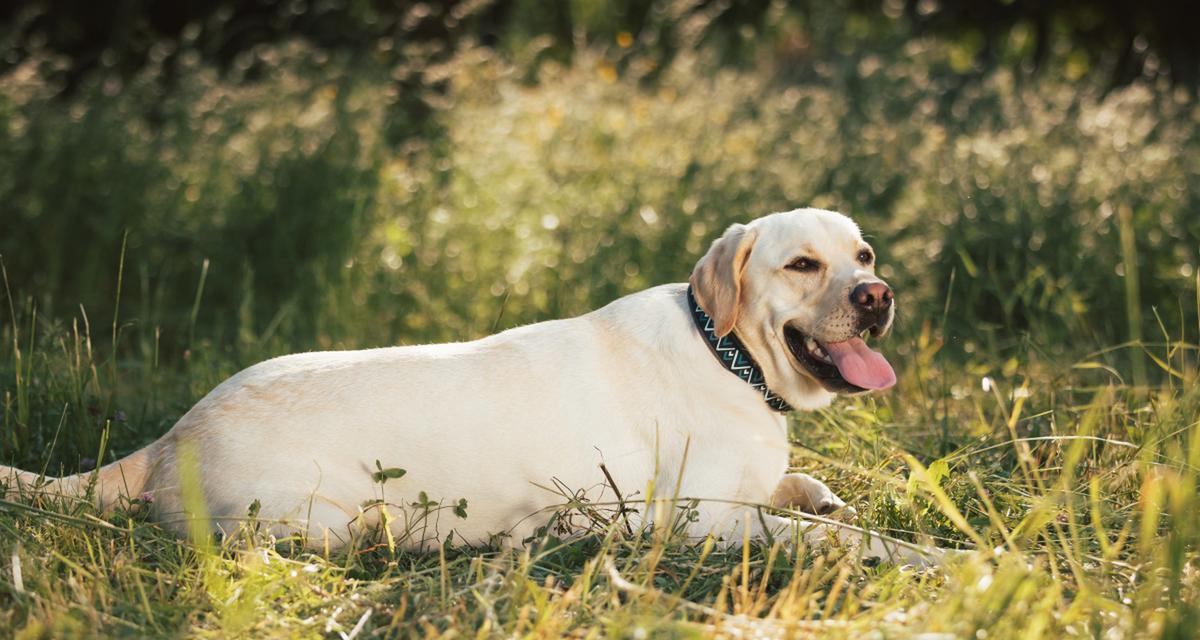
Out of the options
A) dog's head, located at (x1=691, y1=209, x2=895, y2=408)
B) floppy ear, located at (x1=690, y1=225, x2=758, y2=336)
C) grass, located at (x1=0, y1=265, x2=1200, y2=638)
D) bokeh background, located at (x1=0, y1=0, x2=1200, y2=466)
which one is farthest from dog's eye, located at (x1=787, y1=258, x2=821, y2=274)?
bokeh background, located at (x1=0, y1=0, x2=1200, y2=466)

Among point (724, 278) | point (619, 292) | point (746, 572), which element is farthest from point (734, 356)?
point (619, 292)

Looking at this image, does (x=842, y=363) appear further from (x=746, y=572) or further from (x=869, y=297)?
(x=746, y=572)

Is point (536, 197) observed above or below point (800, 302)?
below

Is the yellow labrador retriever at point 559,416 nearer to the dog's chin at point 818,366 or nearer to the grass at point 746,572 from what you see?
the dog's chin at point 818,366

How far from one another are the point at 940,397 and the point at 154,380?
307 cm

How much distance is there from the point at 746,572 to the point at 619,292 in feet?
10.8

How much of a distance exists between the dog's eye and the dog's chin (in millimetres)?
175

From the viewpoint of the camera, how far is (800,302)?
3.49 meters

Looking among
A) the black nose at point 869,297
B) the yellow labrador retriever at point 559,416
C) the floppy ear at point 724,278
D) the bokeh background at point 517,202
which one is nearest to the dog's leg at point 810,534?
the yellow labrador retriever at point 559,416

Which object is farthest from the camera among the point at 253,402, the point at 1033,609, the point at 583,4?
the point at 583,4

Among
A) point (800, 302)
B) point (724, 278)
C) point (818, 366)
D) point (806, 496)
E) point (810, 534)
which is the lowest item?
point (806, 496)

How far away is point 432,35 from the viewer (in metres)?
12.2

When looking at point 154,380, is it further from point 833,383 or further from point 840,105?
point 840,105

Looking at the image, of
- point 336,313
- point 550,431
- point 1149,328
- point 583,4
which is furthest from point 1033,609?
point 583,4
